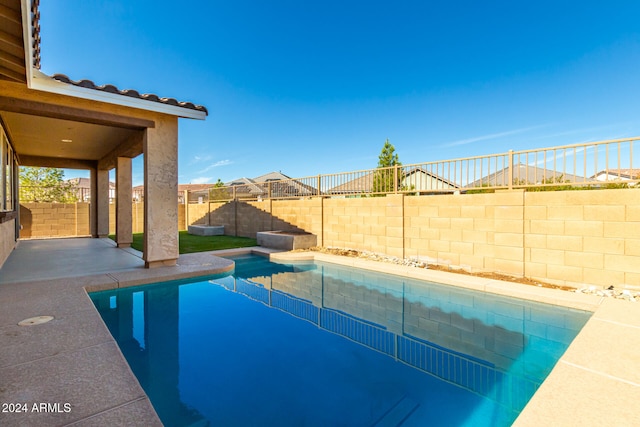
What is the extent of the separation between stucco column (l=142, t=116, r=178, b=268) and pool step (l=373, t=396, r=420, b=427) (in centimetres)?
586

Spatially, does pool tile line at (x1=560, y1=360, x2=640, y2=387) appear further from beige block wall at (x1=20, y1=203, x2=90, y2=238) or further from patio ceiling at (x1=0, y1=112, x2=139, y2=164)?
beige block wall at (x1=20, y1=203, x2=90, y2=238)

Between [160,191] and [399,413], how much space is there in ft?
20.0

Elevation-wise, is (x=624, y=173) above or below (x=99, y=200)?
above

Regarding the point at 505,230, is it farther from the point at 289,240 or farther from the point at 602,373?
the point at 289,240

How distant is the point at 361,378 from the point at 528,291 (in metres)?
3.79

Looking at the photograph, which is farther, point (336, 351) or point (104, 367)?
point (336, 351)

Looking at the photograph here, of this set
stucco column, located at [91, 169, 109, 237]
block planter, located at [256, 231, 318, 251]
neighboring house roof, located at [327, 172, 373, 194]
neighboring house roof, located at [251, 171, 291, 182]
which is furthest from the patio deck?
neighboring house roof, located at [251, 171, 291, 182]

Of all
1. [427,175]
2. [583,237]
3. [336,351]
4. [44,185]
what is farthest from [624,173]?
[44,185]

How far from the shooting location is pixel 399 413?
7.93 feet

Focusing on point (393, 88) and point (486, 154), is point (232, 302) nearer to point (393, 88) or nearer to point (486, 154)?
point (486, 154)

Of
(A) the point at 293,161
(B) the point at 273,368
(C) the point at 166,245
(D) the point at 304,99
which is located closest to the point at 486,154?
(B) the point at 273,368

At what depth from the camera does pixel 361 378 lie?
2938 millimetres

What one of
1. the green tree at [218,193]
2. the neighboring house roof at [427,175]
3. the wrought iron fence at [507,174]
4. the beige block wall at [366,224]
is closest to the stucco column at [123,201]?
the green tree at [218,193]

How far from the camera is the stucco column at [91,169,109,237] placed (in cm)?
1173
